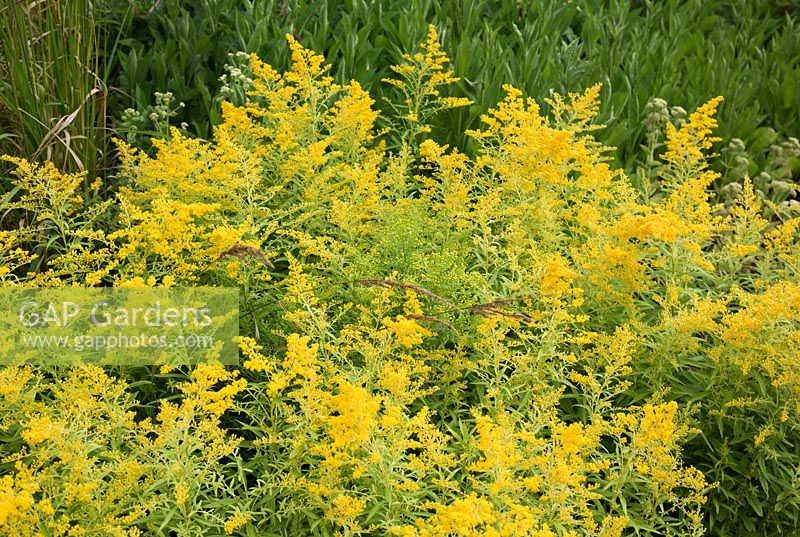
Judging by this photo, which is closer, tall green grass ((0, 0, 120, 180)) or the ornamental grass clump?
the ornamental grass clump

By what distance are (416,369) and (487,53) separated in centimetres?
269

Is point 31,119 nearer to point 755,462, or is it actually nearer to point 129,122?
point 129,122

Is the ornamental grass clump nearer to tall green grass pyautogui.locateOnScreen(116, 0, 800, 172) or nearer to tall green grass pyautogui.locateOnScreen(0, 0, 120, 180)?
tall green grass pyautogui.locateOnScreen(0, 0, 120, 180)

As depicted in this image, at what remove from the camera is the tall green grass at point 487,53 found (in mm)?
4684

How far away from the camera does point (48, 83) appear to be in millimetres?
3934

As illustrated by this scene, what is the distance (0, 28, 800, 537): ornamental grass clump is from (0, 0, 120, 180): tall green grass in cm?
32

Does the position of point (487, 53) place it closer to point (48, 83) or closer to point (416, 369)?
Result: point (48, 83)

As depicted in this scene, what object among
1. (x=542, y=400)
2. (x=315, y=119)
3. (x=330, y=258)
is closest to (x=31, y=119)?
(x=315, y=119)

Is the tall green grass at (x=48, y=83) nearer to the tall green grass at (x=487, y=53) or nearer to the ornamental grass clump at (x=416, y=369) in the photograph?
the ornamental grass clump at (x=416, y=369)

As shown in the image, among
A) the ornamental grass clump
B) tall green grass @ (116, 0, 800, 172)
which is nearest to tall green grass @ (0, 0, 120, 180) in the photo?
the ornamental grass clump

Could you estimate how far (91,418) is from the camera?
2.54 metres

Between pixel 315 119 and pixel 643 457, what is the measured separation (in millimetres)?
1801

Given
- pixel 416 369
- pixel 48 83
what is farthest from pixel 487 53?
pixel 416 369

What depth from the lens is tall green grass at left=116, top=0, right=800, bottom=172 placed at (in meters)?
4.68
